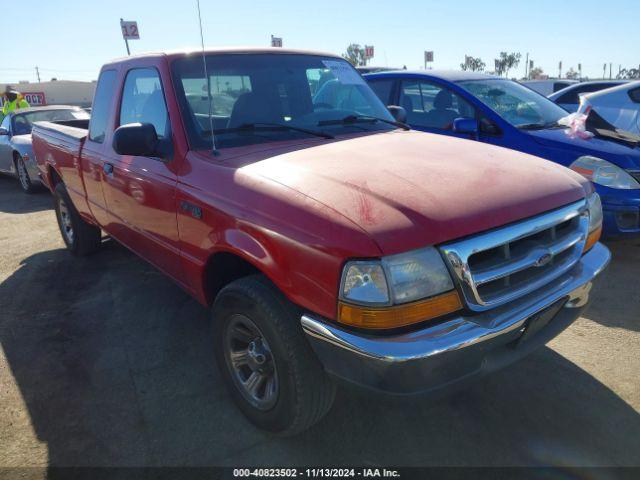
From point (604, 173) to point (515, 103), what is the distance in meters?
1.36

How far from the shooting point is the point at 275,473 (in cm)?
228

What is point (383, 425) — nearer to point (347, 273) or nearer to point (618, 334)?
point (347, 273)

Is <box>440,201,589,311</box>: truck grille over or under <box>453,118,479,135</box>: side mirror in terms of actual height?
under

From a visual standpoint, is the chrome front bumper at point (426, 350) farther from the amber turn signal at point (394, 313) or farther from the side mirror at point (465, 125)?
the side mirror at point (465, 125)

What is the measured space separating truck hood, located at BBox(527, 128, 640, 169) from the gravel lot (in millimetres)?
1103

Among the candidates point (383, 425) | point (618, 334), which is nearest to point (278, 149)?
point (383, 425)

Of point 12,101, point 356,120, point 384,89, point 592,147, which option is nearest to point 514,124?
point 592,147

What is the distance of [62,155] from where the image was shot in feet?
15.4

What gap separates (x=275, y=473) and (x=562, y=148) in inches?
155

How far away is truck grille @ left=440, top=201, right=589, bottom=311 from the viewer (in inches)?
Answer: 75.4

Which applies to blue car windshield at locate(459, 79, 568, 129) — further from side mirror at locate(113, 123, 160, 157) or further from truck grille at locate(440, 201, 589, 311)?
side mirror at locate(113, 123, 160, 157)

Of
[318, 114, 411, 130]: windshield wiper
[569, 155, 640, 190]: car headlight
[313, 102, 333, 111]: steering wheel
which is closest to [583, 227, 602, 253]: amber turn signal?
[318, 114, 411, 130]: windshield wiper

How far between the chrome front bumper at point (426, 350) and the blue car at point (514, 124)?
2.76m

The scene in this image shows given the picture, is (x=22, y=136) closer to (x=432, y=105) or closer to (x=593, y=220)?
(x=432, y=105)
